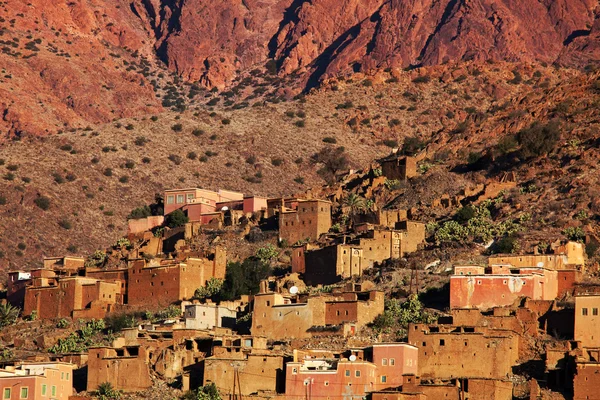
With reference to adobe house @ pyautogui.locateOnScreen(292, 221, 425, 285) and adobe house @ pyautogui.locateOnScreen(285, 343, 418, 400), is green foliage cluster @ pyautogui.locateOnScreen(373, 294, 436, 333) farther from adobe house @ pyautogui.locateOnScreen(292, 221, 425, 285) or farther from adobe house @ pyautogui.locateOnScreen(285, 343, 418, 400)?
adobe house @ pyautogui.locateOnScreen(292, 221, 425, 285)

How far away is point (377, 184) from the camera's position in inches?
3703

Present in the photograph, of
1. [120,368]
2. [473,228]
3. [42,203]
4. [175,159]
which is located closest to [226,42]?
[175,159]

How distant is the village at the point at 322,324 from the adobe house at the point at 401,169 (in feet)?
23.4

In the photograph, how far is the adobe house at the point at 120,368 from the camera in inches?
2699

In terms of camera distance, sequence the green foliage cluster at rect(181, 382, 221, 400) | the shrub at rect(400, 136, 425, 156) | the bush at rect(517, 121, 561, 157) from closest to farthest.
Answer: the green foliage cluster at rect(181, 382, 221, 400) < the bush at rect(517, 121, 561, 157) < the shrub at rect(400, 136, 425, 156)

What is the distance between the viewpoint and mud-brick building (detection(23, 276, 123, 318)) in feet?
266

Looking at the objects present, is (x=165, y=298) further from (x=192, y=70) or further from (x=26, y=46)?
(x=192, y=70)

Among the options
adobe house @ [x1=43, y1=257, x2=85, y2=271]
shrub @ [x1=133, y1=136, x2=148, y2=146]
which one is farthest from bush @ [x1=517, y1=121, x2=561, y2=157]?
shrub @ [x1=133, y1=136, x2=148, y2=146]

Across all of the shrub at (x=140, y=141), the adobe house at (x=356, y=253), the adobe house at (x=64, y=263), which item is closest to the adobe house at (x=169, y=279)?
the adobe house at (x=356, y=253)

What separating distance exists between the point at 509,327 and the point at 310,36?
349 ft

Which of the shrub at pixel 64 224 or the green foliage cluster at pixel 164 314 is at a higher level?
the shrub at pixel 64 224

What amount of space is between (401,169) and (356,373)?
32.1 m

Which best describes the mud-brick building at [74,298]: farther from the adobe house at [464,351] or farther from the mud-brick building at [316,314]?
the adobe house at [464,351]

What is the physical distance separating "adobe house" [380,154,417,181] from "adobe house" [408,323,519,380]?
29.2 metres
